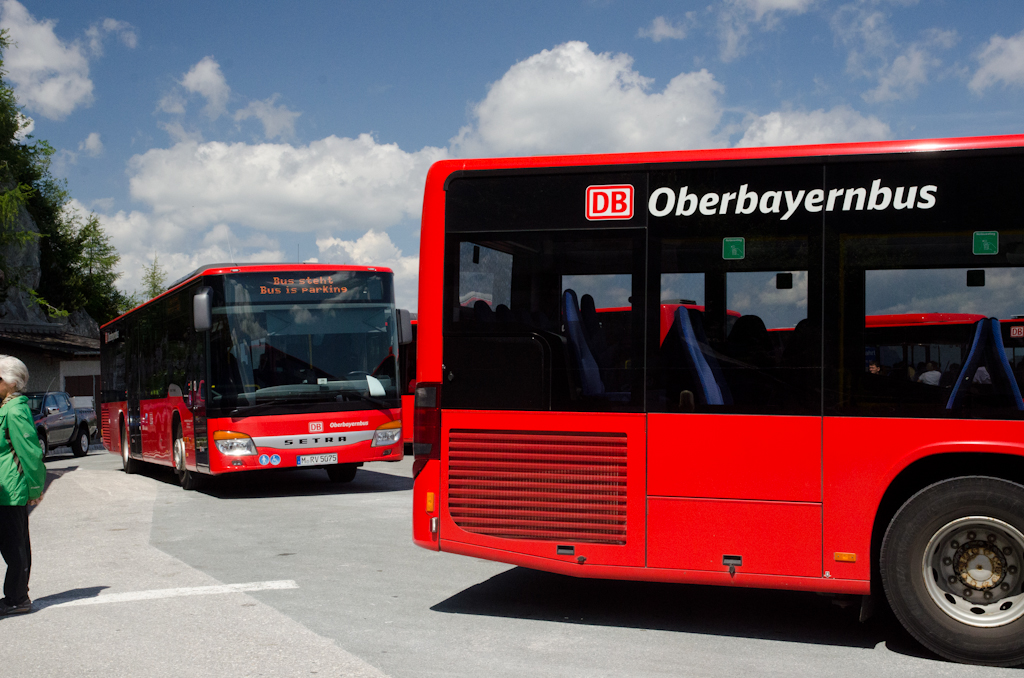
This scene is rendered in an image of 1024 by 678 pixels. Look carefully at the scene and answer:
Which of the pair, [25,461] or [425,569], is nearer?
[25,461]

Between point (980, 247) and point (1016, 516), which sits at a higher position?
point (980, 247)

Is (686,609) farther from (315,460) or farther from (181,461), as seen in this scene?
(181,461)

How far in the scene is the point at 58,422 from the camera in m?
26.5

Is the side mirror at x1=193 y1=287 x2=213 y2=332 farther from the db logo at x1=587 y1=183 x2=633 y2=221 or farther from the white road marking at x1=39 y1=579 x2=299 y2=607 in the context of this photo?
the db logo at x1=587 y1=183 x2=633 y2=221

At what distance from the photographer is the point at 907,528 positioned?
5234mm

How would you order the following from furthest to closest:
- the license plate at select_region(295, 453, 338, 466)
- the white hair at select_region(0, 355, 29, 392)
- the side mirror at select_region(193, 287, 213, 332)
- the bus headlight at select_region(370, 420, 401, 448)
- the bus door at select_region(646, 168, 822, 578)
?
the bus headlight at select_region(370, 420, 401, 448)
the license plate at select_region(295, 453, 338, 466)
the side mirror at select_region(193, 287, 213, 332)
the white hair at select_region(0, 355, 29, 392)
the bus door at select_region(646, 168, 822, 578)

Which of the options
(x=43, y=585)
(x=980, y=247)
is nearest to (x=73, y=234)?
(x=43, y=585)

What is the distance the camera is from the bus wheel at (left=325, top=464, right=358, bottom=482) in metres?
15.4

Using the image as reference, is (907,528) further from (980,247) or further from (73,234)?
(73,234)

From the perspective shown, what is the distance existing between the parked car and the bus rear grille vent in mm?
22306

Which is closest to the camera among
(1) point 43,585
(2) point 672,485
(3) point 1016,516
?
(3) point 1016,516

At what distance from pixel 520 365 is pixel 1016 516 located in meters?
2.91

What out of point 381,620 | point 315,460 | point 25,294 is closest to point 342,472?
point 315,460

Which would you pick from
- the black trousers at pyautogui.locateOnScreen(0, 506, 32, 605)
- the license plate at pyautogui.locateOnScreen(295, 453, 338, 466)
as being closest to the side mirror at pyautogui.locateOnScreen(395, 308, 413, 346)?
the license plate at pyautogui.locateOnScreen(295, 453, 338, 466)
